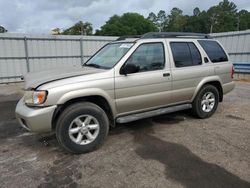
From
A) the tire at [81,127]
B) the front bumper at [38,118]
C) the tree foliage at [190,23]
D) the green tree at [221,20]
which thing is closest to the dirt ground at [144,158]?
the tire at [81,127]

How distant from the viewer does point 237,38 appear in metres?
13.2

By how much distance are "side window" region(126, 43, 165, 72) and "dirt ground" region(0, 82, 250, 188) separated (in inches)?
53.0

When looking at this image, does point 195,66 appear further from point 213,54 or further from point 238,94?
point 238,94

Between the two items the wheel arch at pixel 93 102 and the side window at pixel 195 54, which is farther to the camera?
the side window at pixel 195 54

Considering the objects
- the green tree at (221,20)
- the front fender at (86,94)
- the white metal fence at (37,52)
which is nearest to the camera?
the front fender at (86,94)

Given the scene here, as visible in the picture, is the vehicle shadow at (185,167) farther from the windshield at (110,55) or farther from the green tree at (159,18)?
the green tree at (159,18)

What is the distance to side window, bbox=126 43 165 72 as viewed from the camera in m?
4.28

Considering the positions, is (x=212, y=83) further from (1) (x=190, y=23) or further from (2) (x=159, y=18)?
(2) (x=159, y=18)

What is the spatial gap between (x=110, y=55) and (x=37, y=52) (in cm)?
927

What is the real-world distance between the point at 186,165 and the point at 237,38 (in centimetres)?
1194

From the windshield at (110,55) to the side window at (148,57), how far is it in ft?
0.64

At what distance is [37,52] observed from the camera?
41.3 feet

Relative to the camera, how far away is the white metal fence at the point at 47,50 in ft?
38.9

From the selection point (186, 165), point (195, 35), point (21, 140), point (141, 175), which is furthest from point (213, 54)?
point (21, 140)
